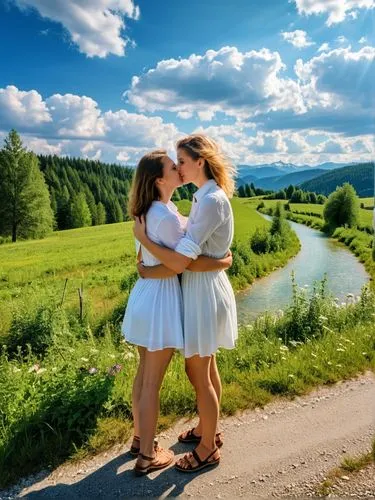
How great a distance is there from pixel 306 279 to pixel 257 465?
2365cm

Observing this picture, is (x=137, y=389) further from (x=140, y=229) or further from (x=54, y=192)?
(x=54, y=192)

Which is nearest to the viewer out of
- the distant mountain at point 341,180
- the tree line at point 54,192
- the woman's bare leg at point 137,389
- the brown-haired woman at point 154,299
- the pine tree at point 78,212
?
the brown-haired woman at point 154,299

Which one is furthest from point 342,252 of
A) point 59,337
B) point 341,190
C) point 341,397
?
point 341,397

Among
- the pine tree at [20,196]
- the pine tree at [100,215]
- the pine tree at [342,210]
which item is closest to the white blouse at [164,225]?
the pine tree at [20,196]

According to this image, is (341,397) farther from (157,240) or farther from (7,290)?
(7,290)

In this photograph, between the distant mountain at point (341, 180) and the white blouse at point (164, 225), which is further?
the distant mountain at point (341, 180)

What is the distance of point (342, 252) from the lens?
124 ft

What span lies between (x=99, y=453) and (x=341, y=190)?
63.1 metres

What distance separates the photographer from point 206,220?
2.81m

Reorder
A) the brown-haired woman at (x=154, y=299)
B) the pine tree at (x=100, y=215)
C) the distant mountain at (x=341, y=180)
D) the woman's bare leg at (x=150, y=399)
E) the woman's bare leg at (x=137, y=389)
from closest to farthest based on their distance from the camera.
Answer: the brown-haired woman at (x=154, y=299), the woman's bare leg at (x=150, y=399), the woman's bare leg at (x=137, y=389), the pine tree at (x=100, y=215), the distant mountain at (x=341, y=180)

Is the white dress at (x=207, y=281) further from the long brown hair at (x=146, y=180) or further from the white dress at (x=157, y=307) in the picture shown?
the long brown hair at (x=146, y=180)

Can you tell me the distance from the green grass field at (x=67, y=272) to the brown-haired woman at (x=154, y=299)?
23.9 ft

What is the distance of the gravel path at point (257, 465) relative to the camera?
296cm

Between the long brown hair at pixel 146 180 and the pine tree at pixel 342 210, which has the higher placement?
the long brown hair at pixel 146 180
